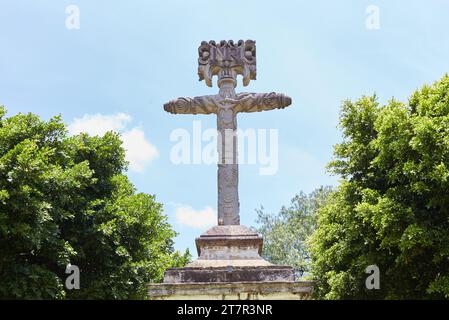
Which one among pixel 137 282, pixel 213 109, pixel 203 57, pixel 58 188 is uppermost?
pixel 203 57

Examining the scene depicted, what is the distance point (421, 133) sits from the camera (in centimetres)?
1303

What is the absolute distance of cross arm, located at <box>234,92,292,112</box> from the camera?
38.8 ft

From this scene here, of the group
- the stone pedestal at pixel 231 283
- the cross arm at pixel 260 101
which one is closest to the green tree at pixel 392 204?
the cross arm at pixel 260 101

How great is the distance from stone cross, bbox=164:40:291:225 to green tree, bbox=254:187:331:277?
995 inches

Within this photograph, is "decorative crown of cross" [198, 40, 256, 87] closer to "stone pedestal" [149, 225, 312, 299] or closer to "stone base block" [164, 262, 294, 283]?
"stone pedestal" [149, 225, 312, 299]

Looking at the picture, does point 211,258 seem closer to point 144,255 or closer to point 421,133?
point 421,133

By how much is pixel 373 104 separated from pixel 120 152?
30.6ft

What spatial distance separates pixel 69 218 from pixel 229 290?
10006 mm

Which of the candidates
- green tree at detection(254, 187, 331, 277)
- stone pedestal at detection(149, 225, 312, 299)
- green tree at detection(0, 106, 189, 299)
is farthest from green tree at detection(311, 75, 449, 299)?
green tree at detection(254, 187, 331, 277)

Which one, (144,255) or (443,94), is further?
(144,255)

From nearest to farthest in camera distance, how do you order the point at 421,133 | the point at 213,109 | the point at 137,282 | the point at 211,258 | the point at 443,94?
the point at 211,258, the point at 213,109, the point at 421,133, the point at 443,94, the point at 137,282

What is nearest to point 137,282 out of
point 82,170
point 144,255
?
point 144,255

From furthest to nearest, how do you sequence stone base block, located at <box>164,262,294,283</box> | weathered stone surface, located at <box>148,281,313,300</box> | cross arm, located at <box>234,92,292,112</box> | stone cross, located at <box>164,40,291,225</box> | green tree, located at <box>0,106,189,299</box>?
1. green tree, located at <box>0,106,189,299</box>
2. cross arm, located at <box>234,92,292,112</box>
3. stone cross, located at <box>164,40,291,225</box>
4. stone base block, located at <box>164,262,294,283</box>
5. weathered stone surface, located at <box>148,281,313,300</box>

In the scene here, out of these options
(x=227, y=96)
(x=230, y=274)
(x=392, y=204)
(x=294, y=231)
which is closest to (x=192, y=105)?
(x=227, y=96)
